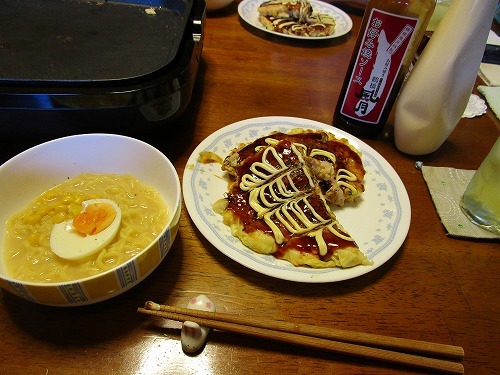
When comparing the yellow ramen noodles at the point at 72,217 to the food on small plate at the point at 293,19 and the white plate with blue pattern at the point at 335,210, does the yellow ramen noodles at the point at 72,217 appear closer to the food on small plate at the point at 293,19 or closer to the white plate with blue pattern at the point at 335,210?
the white plate with blue pattern at the point at 335,210

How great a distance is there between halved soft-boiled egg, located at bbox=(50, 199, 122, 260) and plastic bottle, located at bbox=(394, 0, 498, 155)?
111 centimetres

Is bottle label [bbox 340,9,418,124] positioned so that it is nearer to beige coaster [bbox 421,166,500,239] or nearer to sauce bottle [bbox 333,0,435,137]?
sauce bottle [bbox 333,0,435,137]

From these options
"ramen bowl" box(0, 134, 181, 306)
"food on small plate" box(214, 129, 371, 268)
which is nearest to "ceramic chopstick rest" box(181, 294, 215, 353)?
"ramen bowl" box(0, 134, 181, 306)

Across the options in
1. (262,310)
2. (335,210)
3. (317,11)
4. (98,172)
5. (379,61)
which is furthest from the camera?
(317,11)

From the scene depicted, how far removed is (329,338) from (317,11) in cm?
224

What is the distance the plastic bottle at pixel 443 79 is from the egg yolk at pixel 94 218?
1.12 m

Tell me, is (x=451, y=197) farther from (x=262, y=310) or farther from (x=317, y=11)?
(x=317, y=11)

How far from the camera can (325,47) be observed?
2180 mm

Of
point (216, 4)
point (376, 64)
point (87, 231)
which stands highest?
point (376, 64)

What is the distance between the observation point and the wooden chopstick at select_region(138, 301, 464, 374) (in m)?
0.83

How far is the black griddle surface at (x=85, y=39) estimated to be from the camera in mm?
1126

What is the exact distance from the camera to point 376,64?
4.38 feet

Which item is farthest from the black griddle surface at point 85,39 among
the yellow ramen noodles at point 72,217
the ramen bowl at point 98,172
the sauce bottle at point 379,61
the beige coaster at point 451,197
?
the beige coaster at point 451,197

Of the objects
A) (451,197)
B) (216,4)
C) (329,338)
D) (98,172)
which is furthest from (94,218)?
(216,4)
